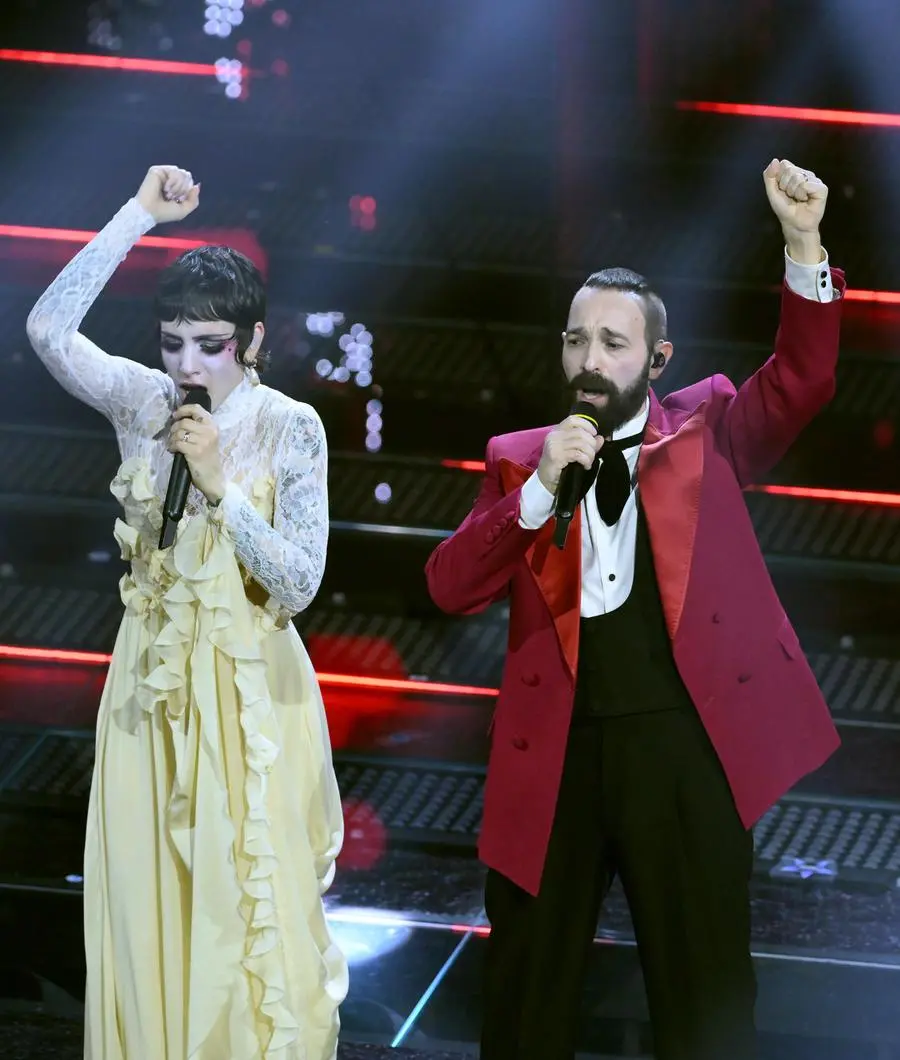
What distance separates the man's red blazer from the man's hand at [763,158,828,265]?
0.06m

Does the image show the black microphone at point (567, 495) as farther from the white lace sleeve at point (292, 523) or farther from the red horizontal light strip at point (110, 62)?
the red horizontal light strip at point (110, 62)

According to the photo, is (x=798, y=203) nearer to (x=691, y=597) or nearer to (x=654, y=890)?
(x=691, y=597)

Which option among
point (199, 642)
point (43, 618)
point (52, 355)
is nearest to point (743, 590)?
point (199, 642)

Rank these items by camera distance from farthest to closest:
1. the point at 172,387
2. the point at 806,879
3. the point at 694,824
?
the point at 806,879 → the point at 172,387 → the point at 694,824

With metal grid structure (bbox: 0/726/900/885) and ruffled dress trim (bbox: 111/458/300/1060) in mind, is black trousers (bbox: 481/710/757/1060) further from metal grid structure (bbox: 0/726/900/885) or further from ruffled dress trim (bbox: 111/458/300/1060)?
metal grid structure (bbox: 0/726/900/885)

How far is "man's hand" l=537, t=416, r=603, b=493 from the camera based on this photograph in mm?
2037

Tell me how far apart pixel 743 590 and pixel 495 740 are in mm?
376

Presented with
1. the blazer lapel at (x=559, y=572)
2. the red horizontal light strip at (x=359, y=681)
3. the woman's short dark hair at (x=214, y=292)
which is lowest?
the red horizontal light strip at (x=359, y=681)

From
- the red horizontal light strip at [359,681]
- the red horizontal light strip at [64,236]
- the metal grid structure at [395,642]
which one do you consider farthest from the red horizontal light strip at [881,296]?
the red horizontal light strip at [64,236]

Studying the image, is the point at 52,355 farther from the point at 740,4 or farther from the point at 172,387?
the point at 740,4

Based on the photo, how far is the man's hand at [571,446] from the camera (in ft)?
6.68

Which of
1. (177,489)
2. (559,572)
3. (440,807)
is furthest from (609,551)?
(440,807)

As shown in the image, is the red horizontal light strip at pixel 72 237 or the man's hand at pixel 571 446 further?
the red horizontal light strip at pixel 72 237

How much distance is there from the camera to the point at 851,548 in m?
4.00
